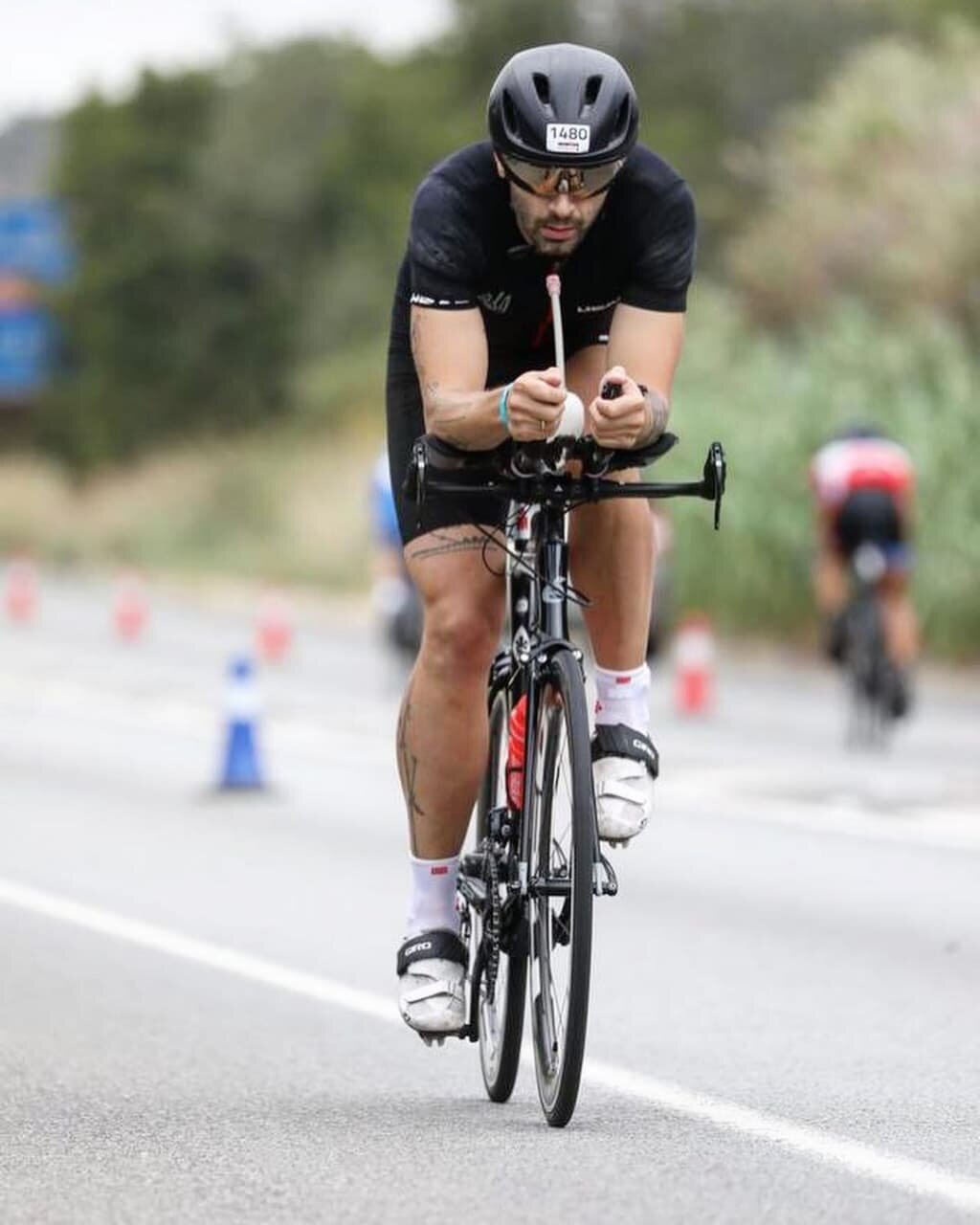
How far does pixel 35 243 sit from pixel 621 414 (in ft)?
175

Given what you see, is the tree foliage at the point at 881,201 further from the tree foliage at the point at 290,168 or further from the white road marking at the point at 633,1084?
the white road marking at the point at 633,1084

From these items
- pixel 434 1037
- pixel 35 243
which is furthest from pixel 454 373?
pixel 35 243

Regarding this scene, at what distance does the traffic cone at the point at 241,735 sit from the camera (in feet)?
48.2

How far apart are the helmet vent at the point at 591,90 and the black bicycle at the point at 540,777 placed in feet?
2.18

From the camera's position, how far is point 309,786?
15727 mm

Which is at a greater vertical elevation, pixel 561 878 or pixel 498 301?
pixel 498 301

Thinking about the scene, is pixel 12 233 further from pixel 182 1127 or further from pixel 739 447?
pixel 182 1127

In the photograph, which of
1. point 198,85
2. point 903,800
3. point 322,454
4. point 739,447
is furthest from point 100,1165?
point 198,85

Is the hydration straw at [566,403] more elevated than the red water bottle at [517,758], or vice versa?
the hydration straw at [566,403]

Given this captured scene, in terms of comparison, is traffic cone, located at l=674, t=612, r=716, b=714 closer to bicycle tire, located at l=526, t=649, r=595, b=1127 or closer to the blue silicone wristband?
bicycle tire, located at l=526, t=649, r=595, b=1127

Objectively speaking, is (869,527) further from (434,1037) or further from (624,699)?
(434,1037)

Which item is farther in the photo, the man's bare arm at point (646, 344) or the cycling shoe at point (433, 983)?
the cycling shoe at point (433, 983)

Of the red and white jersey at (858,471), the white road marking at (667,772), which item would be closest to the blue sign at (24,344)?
the white road marking at (667,772)

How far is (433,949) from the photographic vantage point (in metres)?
6.80
